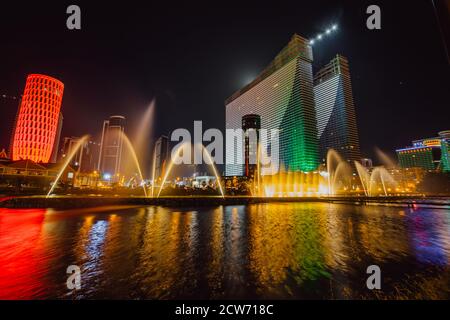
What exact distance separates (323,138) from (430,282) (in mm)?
174208

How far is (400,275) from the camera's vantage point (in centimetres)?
688

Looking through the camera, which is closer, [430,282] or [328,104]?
[430,282]

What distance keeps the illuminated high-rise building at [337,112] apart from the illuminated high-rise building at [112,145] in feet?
593

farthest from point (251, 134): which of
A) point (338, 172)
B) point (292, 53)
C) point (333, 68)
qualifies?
point (333, 68)

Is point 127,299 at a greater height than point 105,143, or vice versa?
point 105,143

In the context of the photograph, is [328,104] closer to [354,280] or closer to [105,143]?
[354,280]

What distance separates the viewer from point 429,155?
6447 inches

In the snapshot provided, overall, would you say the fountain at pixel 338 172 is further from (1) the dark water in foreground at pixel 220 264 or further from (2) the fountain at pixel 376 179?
(1) the dark water in foreground at pixel 220 264

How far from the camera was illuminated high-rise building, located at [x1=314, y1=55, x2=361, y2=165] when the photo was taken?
5797 inches

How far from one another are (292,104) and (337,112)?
44759mm

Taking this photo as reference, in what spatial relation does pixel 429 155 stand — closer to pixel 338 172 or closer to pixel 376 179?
pixel 376 179
